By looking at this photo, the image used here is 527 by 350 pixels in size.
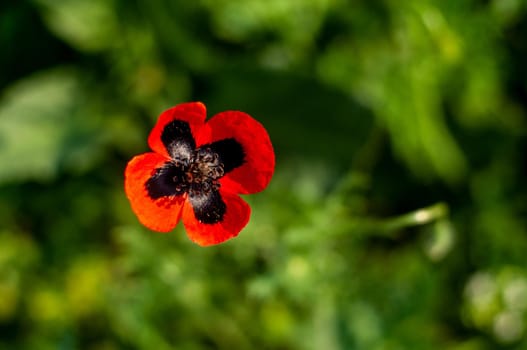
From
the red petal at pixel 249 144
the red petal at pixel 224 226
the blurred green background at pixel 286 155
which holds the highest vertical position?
the blurred green background at pixel 286 155

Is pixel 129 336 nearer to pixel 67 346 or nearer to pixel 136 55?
pixel 67 346

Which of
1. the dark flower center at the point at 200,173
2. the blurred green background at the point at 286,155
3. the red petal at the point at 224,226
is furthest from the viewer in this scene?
the blurred green background at the point at 286,155

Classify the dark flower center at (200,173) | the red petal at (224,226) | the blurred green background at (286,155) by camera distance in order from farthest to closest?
the blurred green background at (286,155) < the dark flower center at (200,173) < the red petal at (224,226)

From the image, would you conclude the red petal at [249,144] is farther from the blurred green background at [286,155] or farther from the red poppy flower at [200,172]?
the blurred green background at [286,155]

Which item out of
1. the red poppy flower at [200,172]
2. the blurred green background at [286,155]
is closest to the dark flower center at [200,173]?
the red poppy flower at [200,172]

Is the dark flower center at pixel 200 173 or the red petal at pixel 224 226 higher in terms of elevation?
the dark flower center at pixel 200 173

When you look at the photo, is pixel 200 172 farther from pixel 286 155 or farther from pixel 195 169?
pixel 286 155

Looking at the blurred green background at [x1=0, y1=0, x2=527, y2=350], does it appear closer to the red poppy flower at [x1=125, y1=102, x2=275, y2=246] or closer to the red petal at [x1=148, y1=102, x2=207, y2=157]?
the red poppy flower at [x1=125, y1=102, x2=275, y2=246]
